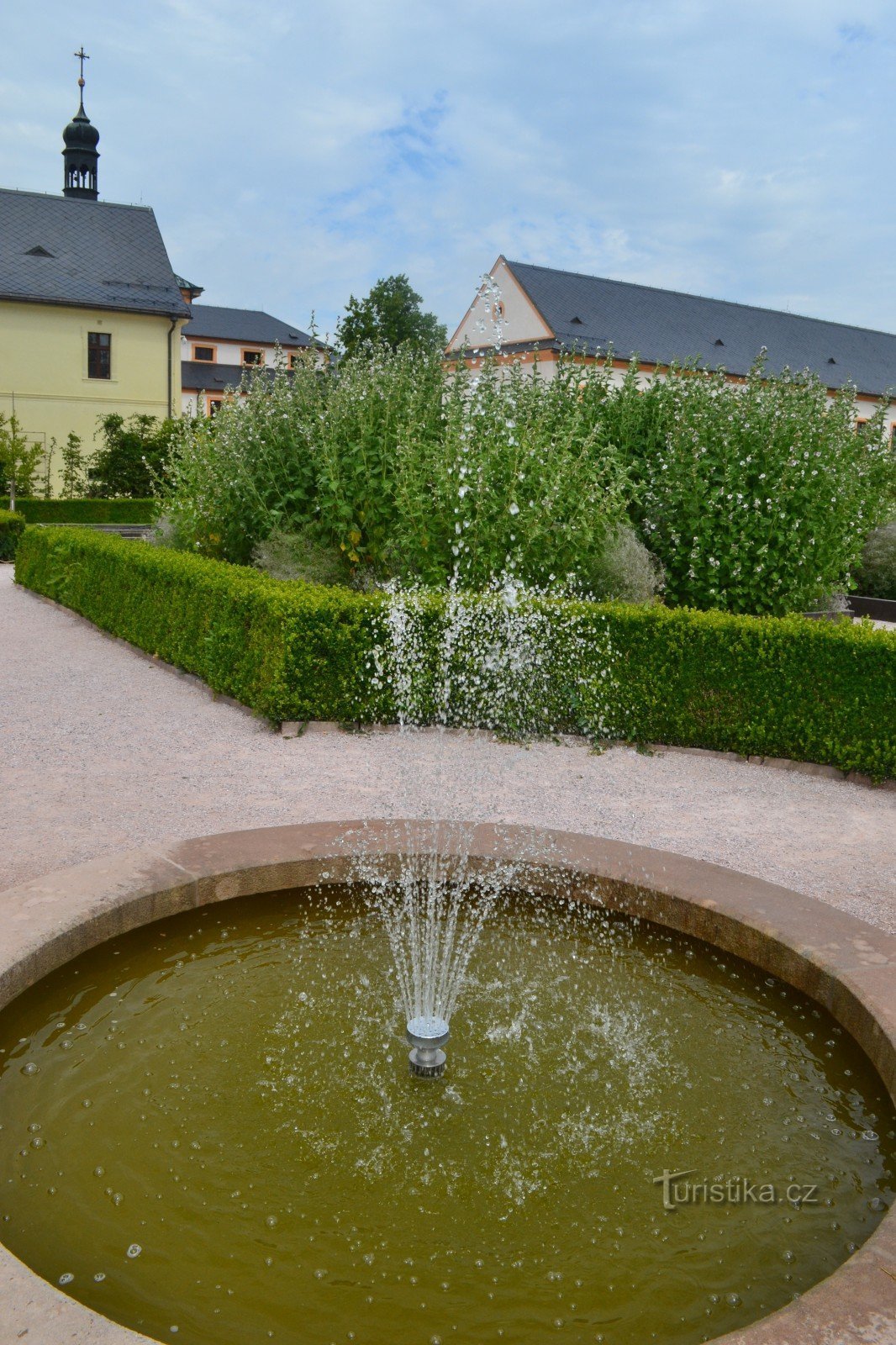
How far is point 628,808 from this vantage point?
220 inches

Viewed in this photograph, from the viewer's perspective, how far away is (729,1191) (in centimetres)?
252

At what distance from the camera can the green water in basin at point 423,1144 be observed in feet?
7.00

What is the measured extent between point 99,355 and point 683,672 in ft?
83.1

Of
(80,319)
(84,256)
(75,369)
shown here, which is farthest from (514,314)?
(75,369)

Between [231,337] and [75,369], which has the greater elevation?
[231,337]

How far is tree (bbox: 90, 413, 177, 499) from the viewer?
23.9m

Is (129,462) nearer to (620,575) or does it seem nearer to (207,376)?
(620,575)

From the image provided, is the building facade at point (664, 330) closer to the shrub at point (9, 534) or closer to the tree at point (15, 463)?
the tree at point (15, 463)

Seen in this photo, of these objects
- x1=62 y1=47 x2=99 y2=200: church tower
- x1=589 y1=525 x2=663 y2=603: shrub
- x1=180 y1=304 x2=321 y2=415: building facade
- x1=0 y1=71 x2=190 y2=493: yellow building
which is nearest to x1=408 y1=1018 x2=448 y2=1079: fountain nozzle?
x1=589 y1=525 x2=663 y2=603: shrub

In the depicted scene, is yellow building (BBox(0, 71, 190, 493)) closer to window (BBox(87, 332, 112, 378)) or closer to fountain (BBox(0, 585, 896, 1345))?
window (BBox(87, 332, 112, 378))

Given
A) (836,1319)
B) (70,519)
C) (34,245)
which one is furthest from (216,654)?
(34,245)

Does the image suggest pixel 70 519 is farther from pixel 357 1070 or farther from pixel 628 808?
pixel 357 1070

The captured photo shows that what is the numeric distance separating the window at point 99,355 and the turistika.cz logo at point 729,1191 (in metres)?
28.7

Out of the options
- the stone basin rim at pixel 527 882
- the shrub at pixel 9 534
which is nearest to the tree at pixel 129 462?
the shrub at pixel 9 534
